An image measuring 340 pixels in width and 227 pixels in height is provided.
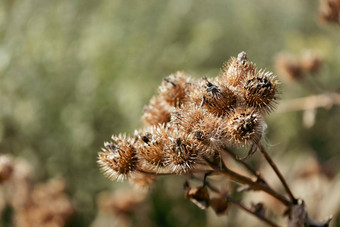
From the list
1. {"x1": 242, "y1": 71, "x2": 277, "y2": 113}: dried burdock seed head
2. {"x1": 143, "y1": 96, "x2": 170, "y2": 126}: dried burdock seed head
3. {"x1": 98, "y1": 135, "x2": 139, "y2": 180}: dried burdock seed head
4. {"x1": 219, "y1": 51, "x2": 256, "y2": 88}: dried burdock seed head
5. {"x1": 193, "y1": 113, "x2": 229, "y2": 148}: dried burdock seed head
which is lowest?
{"x1": 98, "y1": 135, "x2": 139, "y2": 180}: dried burdock seed head

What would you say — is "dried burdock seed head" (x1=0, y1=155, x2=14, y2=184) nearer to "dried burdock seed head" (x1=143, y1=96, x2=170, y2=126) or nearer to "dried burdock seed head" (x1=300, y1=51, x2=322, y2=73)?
"dried burdock seed head" (x1=143, y1=96, x2=170, y2=126)

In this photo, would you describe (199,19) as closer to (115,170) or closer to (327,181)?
(327,181)

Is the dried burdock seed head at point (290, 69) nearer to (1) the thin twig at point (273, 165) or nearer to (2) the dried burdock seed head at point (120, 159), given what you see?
(1) the thin twig at point (273, 165)

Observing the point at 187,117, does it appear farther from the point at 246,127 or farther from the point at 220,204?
the point at 220,204

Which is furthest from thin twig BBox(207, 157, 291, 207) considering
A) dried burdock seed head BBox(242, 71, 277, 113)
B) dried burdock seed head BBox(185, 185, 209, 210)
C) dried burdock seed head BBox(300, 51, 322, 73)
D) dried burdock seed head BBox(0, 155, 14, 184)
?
dried burdock seed head BBox(300, 51, 322, 73)

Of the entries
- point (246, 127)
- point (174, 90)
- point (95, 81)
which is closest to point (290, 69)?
point (174, 90)

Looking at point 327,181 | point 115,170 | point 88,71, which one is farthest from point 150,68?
point 115,170
